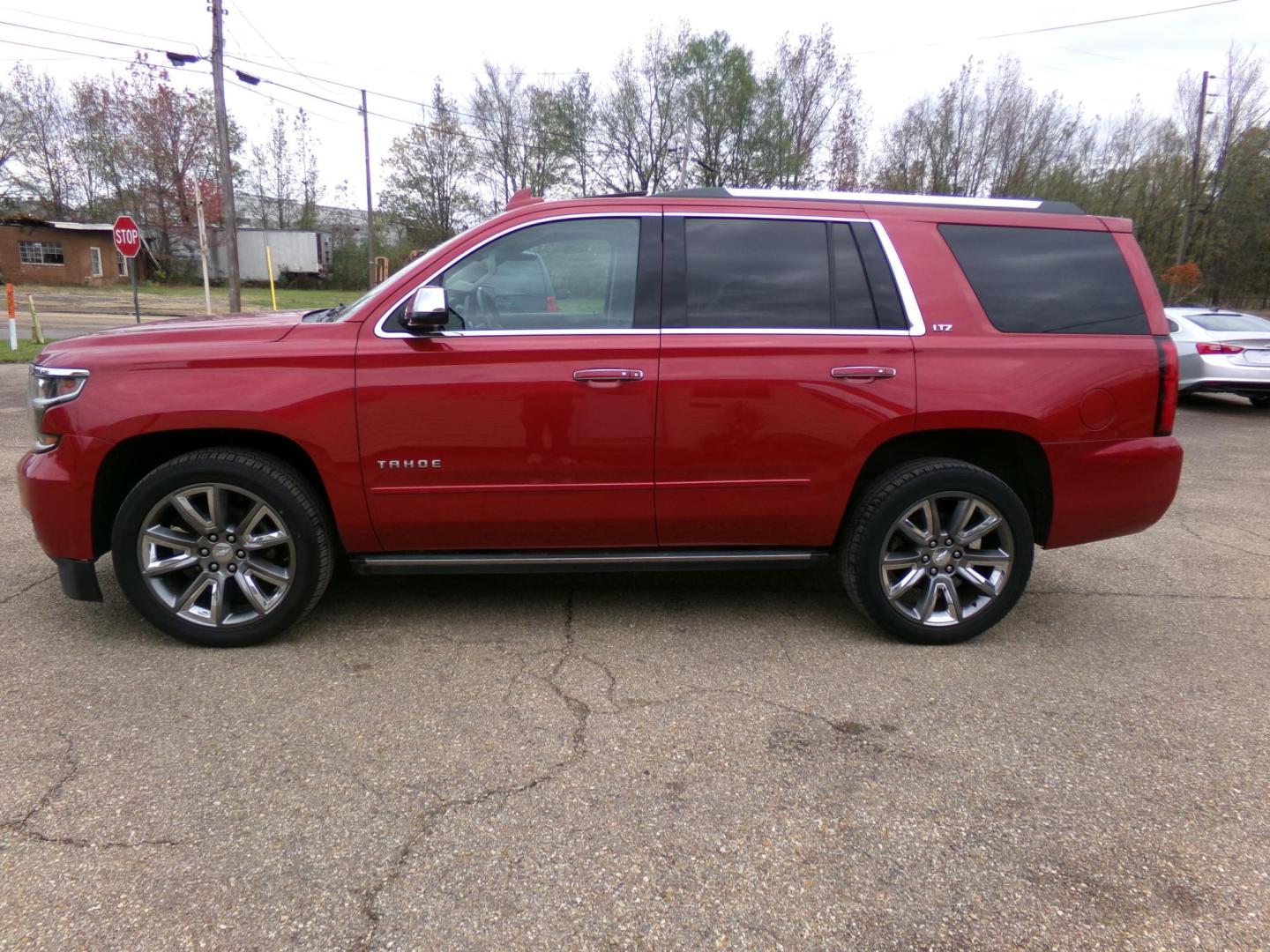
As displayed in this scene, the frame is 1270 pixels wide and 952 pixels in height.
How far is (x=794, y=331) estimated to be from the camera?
342 cm

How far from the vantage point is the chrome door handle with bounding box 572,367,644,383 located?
3311 millimetres

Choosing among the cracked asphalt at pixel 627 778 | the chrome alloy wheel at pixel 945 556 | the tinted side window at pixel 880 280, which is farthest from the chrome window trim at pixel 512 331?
the chrome alloy wheel at pixel 945 556

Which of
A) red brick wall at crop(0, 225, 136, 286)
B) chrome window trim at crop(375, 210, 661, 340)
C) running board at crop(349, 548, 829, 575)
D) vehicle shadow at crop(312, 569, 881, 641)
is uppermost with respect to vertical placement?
red brick wall at crop(0, 225, 136, 286)

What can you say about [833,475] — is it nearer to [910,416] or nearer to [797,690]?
[910,416]

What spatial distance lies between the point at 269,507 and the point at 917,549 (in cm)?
280

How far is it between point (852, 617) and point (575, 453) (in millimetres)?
1674

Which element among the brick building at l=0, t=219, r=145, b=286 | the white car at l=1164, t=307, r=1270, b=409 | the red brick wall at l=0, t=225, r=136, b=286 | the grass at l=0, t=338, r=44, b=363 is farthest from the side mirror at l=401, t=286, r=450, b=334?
the red brick wall at l=0, t=225, r=136, b=286

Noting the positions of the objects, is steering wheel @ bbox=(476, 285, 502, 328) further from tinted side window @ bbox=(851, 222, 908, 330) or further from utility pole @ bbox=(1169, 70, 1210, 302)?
utility pole @ bbox=(1169, 70, 1210, 302)

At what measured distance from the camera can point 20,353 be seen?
46.1 feet

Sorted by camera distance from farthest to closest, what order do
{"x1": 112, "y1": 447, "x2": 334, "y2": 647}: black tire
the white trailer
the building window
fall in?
the white trailer, the building window, {"x1": 112, "y1": 447, "x2": 334, "y2": 647}: black tire

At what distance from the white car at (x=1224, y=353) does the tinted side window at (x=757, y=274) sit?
391 inches

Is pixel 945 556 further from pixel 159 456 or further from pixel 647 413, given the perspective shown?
pixel 159 456

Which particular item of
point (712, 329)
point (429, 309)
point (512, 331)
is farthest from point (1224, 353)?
point (429, 309)

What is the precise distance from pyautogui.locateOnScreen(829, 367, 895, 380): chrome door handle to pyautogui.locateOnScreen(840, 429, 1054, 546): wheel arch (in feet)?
1.02
